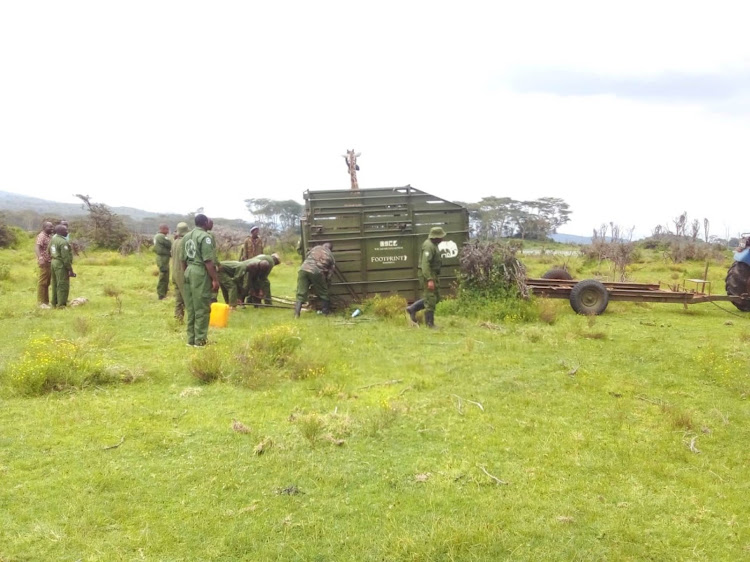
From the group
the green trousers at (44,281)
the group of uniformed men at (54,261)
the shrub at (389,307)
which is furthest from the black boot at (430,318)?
the green trousers at (44,281)

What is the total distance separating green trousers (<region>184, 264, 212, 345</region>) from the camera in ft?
27.2

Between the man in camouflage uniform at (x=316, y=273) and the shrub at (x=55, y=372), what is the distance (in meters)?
4.68

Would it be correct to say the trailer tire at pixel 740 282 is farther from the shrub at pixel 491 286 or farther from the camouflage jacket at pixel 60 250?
the camouflage jacket at pixel 60 250

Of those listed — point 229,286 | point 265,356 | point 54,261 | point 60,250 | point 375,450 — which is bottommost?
point 375,450

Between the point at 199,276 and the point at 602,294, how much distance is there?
7912 mm

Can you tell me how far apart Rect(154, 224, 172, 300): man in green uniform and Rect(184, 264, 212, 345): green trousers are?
5210 millimetres

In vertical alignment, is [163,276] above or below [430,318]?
above

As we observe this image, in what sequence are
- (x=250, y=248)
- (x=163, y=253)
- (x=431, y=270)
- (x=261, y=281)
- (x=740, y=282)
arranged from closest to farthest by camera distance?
(x=431, y=270)
(x=740, y=282)
(x=261, y=281)
(x=163, y=253)
(x=250, y=248)

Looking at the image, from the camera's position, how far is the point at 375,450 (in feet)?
16.2

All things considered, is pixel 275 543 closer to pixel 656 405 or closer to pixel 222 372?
pixel 222 372

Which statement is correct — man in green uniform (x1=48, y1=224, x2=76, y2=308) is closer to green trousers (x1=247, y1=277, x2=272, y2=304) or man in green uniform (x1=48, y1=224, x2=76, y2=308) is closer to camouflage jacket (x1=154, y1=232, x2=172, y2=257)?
camouflage jacket (x1=154, y1=232, x2=172, y2=257)

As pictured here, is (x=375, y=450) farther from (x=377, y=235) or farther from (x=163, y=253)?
(x=163, y=253)

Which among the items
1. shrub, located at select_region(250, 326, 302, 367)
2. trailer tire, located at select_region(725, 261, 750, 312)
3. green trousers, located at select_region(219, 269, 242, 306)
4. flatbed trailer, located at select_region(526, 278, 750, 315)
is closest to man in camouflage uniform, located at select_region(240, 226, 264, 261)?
green trousers, located at select_region(219, 269, 242, 306)

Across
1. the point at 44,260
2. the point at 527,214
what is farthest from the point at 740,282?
the point at 527,214
